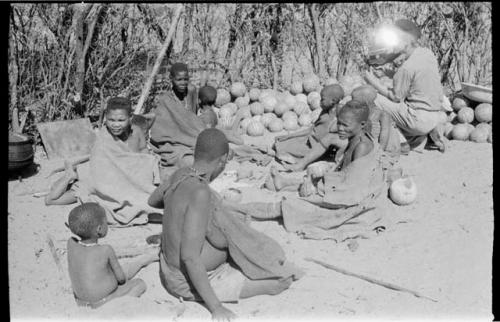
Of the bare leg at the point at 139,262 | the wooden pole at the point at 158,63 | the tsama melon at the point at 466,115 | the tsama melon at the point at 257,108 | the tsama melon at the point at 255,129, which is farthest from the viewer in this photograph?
the tsama melon at the point at 257,108

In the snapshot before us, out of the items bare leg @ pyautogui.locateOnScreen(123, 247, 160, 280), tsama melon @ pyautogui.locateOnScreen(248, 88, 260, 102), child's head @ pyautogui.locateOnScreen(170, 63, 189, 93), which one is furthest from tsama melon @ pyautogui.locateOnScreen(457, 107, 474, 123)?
bare leg @ pyautogui.locateOnScreen(123, 247, 160, 280)

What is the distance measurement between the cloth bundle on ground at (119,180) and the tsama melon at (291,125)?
10.1 feet

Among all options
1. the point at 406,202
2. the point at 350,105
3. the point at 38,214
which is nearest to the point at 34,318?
the point at 38,214

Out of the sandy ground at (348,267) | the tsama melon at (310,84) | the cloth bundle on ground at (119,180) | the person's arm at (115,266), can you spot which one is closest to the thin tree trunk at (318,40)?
the tsama melon at (310,84)

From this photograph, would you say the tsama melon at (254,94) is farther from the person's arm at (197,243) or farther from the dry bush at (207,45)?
the person's arm at (197,243)

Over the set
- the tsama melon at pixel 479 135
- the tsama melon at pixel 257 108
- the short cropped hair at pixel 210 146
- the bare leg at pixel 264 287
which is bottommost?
the bare leg at pixel 264 287

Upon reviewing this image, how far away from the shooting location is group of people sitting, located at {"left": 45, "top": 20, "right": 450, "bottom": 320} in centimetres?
339

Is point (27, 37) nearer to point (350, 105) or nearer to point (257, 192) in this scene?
point (257, 192)

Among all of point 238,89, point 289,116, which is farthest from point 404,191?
point 238,89

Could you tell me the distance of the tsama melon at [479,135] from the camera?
6871 mm

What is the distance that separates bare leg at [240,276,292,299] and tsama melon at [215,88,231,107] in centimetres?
505

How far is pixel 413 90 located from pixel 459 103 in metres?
1.33

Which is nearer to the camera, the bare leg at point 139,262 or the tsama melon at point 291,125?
the bare leg at point 139,262

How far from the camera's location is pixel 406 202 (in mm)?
5309
